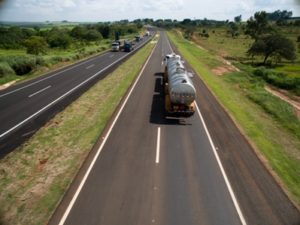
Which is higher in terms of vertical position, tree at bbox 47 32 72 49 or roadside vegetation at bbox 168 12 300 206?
roadside vegetation at bbox 168 12 300 206

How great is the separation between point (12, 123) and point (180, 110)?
13.3 meters

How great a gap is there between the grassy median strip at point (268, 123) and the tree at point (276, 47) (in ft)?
105

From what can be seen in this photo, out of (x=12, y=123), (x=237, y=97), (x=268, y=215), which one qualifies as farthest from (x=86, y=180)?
(x=237, y=97)

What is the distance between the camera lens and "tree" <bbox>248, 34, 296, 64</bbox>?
212ft

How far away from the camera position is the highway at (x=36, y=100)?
1978 centimetres

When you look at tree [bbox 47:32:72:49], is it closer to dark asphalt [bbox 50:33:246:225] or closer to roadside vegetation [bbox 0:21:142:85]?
roadside vegetation [bbox 0:21:142:85]

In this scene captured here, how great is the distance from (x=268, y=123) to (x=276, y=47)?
164ft

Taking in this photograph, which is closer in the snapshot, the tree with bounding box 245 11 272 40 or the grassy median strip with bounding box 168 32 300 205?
the grassy median strip with bounding box 168 32 300 205

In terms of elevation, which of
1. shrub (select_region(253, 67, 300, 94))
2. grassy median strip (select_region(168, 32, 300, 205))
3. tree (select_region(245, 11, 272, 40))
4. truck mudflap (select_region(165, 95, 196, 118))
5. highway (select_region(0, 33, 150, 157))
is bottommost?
shrub (select_region(253, 67, 300, 94))

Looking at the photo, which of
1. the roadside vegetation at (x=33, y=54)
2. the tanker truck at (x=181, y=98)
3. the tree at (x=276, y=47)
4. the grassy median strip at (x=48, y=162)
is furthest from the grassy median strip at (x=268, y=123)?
the tree at (x=276, y=47)

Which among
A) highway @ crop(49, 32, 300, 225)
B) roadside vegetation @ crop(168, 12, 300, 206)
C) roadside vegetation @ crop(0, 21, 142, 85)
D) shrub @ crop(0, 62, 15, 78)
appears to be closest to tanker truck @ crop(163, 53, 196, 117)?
highway @ crop(49, 32, 300, 225)

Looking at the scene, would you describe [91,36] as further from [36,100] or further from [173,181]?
[173,181]

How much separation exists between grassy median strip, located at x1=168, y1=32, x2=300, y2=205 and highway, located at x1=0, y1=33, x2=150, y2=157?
16.0 m

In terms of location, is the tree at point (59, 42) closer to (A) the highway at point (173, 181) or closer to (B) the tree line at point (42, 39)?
(B) the tree line at point (42, 39)
